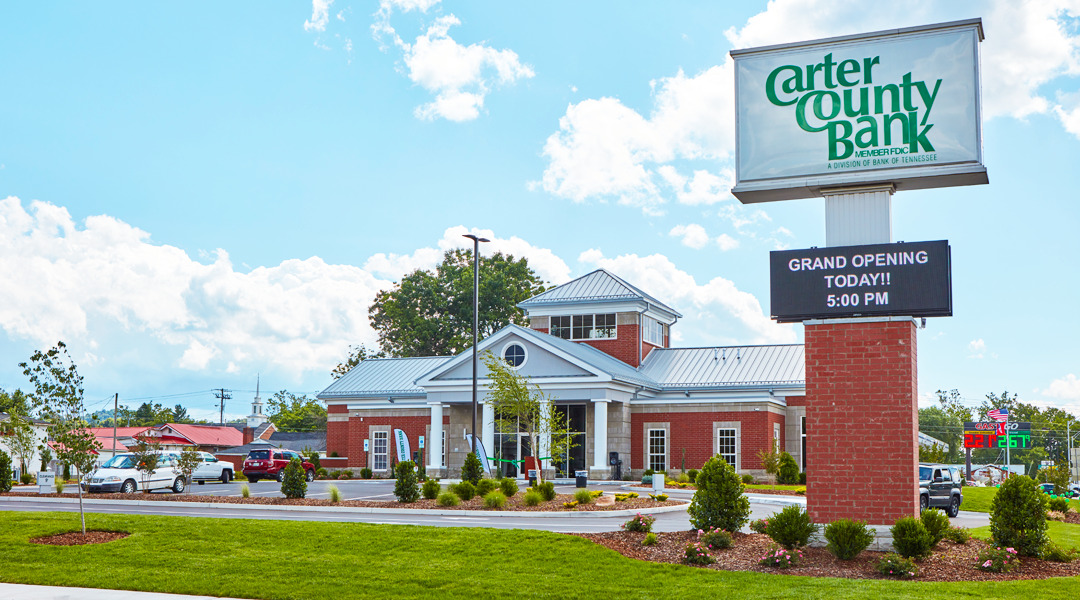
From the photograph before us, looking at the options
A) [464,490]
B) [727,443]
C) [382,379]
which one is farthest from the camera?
[382,379]

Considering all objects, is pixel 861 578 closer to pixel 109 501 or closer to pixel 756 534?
pixel 756 534

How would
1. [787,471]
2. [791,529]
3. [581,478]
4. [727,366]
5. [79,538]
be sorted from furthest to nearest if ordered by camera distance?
[727,366] < [787,471] < [581,478] < [79,538] < [791,529]

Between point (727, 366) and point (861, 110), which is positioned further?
point (727, 366)

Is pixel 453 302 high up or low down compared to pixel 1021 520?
up

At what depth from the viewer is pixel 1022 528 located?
45.7 feet

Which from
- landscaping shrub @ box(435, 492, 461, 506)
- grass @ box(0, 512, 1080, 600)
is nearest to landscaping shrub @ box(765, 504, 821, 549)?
grass @ box(0, 512, 1080, 600)

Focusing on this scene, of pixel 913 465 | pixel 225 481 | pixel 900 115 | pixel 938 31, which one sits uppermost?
pixel 938 31

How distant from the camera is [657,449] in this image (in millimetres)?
41688

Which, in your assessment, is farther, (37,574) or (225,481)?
(225,481)

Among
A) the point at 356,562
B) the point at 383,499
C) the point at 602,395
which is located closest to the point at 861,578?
the point at 356,562

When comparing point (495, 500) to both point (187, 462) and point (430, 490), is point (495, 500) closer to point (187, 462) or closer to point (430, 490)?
point (430, 490)

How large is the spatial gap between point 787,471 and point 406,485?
60.2 ft

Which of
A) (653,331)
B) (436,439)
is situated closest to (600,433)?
(436,439)

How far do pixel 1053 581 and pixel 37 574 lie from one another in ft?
46.7
